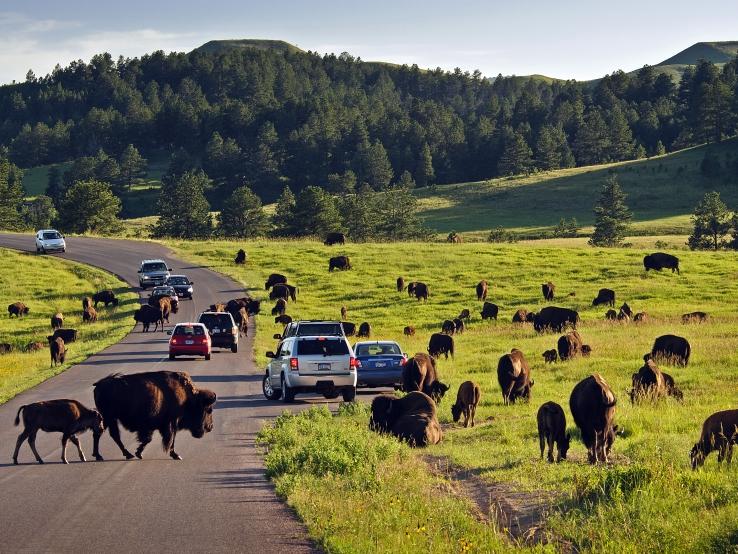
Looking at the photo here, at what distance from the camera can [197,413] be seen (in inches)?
688

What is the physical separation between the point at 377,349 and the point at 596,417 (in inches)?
576

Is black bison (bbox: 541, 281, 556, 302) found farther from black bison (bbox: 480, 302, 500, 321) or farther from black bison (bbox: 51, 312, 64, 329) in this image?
black bison (bbox: 51, 312, 64, 329)

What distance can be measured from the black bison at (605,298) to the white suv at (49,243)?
48178 millimetres

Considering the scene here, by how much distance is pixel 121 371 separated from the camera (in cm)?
3372

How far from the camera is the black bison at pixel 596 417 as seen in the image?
15741mm

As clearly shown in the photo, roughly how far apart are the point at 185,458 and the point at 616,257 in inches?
2395

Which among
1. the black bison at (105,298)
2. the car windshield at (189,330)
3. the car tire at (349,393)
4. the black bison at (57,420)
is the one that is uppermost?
the black bison at (57,420)

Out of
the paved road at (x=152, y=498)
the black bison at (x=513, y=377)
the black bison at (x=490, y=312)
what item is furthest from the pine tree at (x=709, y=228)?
the paved road at (x=152, y=498)

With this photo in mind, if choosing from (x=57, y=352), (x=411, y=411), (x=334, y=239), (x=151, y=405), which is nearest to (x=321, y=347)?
(x=411, y=411)

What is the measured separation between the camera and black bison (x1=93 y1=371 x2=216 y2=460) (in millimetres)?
16781

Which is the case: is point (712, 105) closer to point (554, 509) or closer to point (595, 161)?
point (595, 161)

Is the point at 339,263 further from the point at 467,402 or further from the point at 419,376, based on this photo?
the point at 467,402

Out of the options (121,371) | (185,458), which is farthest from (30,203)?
(185,458)

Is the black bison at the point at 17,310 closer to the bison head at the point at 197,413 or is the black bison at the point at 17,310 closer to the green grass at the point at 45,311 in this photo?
the green grass at the point at 45,311
